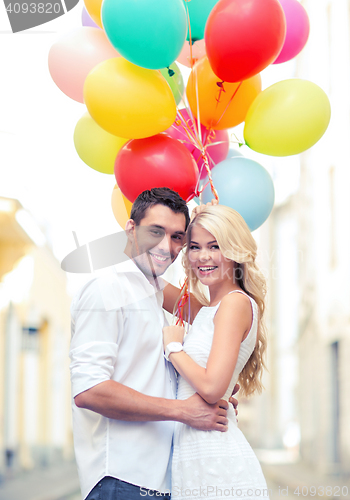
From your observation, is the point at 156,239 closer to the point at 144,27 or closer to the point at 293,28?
the point at 144,27

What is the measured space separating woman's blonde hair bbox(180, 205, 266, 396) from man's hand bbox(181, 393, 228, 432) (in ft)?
1.32

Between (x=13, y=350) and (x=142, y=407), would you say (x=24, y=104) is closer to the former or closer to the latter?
(x=142, y=407)

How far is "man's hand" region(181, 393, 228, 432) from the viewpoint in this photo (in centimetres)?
177

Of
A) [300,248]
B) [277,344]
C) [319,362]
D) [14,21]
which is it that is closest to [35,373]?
[319,362]

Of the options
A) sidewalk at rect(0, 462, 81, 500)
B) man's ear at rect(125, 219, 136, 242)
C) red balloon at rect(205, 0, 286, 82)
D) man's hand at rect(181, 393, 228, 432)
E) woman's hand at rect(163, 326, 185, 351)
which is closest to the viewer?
man's hand at rect(181, 393, 228, 432)

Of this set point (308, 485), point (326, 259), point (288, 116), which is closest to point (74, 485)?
point (308, 485)

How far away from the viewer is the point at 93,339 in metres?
1.70

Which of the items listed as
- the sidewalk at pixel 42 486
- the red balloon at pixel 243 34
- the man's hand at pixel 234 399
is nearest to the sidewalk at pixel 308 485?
the sidewalk at pixel 42 486

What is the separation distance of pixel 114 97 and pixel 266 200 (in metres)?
0.89

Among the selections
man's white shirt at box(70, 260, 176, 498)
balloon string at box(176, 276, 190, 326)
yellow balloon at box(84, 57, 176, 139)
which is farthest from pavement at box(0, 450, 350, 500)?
yellow balloon at box(84, 57, 176, 139)

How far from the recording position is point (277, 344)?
20969mm

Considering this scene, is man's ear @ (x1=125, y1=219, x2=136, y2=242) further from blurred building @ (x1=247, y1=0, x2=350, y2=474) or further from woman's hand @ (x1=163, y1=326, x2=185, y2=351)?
blurred building @ (x1=247, y1=0, x2=350, y2=474)

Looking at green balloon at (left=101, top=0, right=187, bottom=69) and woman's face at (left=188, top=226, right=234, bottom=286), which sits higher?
green balloon at (left=101, top=0, right=187, bottom=69)

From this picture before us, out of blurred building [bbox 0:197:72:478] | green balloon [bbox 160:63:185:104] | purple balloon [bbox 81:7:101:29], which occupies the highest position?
purple balloon [bbox 81:7:101:29]
